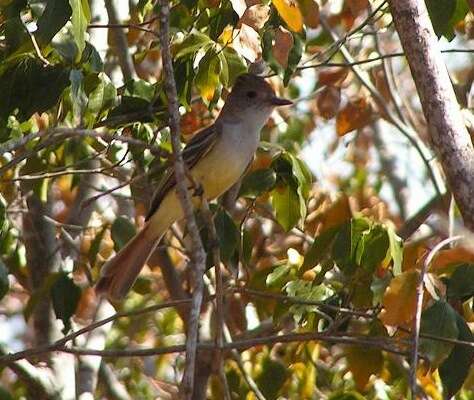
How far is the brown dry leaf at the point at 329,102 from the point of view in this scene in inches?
215

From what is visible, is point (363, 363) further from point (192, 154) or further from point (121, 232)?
point (121, 232)

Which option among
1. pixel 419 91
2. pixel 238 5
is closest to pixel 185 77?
pixel 238 5

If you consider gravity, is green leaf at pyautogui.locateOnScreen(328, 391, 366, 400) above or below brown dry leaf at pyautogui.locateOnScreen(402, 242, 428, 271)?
below

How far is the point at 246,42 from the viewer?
151 inches

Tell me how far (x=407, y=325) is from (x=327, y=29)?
8.21 ft

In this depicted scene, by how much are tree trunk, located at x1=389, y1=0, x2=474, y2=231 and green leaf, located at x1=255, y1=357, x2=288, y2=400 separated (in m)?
1.64

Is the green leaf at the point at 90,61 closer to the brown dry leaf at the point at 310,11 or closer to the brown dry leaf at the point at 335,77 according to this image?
the brown dry leaf at the point at 310,11

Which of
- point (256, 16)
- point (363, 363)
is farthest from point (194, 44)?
point (363, 363)

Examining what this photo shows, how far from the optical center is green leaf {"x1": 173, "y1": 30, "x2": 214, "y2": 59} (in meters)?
3.83

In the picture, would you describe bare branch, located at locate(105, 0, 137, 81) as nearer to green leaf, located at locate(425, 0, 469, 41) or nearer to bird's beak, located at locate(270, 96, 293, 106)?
bird's beak, located at locate(270, 96, 293, 106)

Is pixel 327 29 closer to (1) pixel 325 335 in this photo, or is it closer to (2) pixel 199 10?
(2) pixel 199 10

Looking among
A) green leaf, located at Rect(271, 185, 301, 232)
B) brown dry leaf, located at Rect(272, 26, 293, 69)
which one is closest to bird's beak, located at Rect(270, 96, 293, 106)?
green leaf, located at Rect(271, 185, 301, 232)

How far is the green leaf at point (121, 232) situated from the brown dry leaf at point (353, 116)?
116 centimetres

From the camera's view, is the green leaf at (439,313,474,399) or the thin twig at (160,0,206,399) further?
the green leaf at (439,313,474,399)
